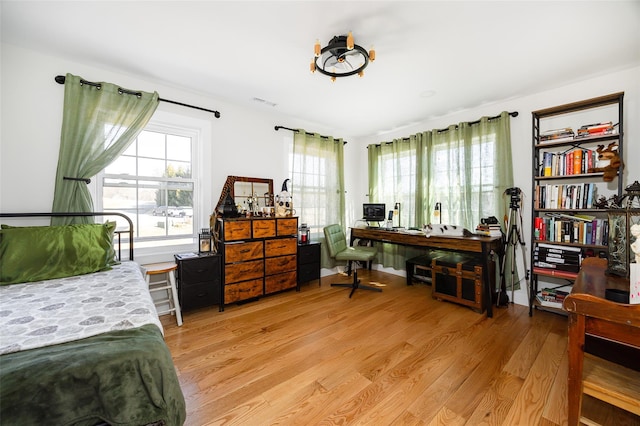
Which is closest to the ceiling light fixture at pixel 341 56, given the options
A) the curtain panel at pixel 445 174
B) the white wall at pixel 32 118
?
the white wall at pixel 32 118

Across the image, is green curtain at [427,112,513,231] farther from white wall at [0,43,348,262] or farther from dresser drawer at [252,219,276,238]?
white wall at [0,43,348,262]

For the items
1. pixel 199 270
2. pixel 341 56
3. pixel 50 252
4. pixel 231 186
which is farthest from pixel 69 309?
pixel 341 56

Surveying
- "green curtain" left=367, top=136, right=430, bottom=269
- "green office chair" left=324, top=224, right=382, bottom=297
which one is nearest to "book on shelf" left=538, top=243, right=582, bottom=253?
"green curtain" left=367, top=136, right=430, bottom=269

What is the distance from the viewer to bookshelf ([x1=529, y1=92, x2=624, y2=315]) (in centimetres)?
238

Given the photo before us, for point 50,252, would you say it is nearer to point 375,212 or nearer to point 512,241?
point 375,212

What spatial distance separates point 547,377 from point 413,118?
328 cm

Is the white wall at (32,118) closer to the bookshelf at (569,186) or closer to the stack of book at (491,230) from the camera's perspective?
the stack of book at (491,230)

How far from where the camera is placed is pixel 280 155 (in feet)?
12.3

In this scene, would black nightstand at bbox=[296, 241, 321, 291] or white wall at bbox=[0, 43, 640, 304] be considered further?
black nightstand at bbox=[296, 241, 321, 291]

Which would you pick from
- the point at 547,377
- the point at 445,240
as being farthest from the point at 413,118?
the point at 547,377

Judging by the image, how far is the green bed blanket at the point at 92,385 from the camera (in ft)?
2.53

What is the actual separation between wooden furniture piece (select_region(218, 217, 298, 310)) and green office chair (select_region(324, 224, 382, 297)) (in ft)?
1.78

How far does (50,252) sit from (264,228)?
184cm

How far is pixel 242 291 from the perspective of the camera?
2.94m
